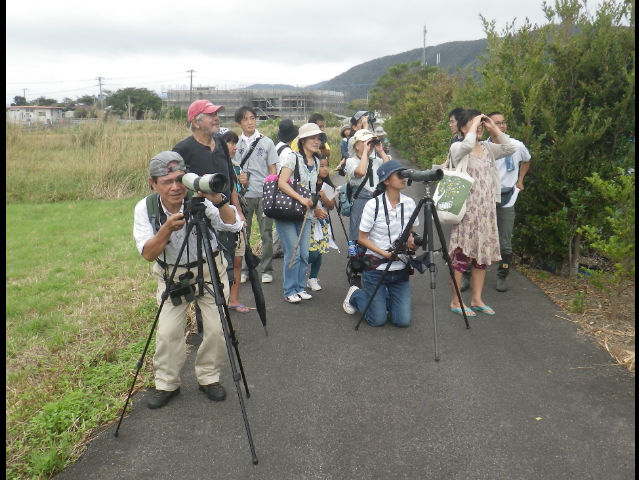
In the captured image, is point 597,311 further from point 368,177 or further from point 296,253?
point 296,253

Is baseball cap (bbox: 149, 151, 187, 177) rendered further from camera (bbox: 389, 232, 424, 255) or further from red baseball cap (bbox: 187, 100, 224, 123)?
camera (bbox: 389, 232, 424, 255)

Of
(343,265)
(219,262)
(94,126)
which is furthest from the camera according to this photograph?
(94,126)

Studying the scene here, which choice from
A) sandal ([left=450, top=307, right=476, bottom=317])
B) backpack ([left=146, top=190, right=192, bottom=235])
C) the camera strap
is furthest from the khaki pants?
the camera strap

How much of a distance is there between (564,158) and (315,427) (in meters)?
4.35

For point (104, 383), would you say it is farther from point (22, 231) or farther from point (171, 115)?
point (171, 115)

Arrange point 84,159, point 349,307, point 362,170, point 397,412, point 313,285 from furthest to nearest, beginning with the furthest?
1. point 84,159
2. point 313,285
3. point 362,170
4. point 349,307
5. point 397,412

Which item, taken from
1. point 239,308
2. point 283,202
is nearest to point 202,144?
point 283,202

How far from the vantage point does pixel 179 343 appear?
3.50 m

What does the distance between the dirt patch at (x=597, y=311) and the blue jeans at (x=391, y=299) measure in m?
1.63

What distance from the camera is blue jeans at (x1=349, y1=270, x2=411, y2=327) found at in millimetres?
4863

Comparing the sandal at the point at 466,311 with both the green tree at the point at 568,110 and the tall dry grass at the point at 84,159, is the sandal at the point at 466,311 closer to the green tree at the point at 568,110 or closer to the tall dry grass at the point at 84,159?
the green tree at the point at 568,110

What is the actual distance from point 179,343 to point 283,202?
225 centimetres

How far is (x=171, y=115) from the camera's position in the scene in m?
15.1

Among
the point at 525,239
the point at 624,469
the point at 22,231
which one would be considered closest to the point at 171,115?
the point at 22,231
